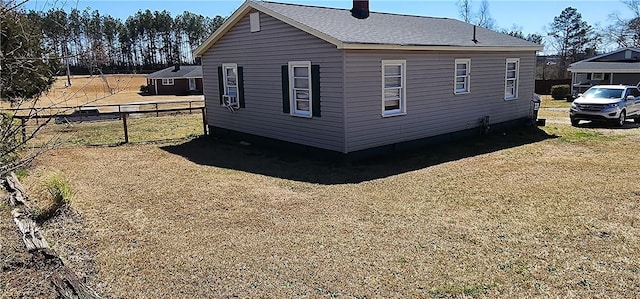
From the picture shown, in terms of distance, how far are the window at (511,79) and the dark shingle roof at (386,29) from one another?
0.57 m

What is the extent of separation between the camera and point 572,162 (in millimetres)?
9680

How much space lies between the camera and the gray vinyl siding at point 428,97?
9.84 meters

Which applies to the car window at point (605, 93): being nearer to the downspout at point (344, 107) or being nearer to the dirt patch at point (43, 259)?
the downspout at point (344, 107)

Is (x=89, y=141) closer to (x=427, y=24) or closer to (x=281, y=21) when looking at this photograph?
(x=281, y=21)

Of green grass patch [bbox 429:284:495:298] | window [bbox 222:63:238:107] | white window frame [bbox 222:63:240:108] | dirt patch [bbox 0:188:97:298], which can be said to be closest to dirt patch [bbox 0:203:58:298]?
dirt patch [bbox 0:188:97:298]

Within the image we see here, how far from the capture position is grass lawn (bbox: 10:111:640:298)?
4.36 m

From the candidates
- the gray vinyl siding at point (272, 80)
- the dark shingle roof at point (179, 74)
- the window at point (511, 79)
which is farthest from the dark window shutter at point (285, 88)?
the dark shingle roof at point (179, 74)

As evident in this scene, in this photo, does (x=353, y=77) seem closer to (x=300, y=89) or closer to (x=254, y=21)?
(x=300, y=89)

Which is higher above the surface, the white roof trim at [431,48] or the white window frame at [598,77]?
the white roof trim at [431,48]

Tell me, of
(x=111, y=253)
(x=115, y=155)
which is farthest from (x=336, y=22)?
(x=111, y=253)

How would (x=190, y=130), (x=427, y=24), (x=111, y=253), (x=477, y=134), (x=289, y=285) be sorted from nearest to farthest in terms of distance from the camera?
(x=289, y=285), (x=111, y=253), (x=477, y=134), (x=427, y=24), (x=190, y=130)

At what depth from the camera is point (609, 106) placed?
14984mm

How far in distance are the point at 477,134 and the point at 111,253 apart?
10792 mm

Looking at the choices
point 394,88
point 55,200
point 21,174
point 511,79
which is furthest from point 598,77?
point 55,200
